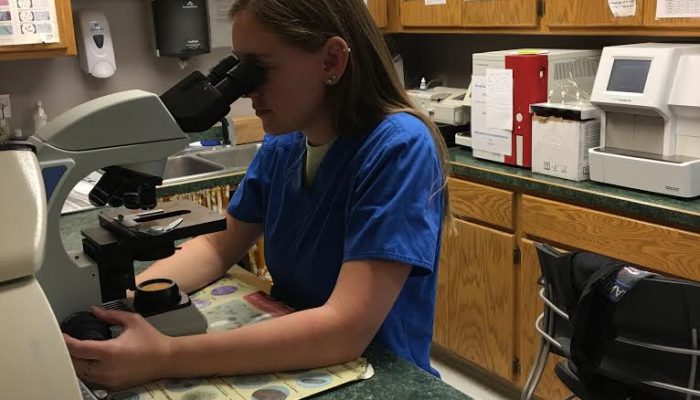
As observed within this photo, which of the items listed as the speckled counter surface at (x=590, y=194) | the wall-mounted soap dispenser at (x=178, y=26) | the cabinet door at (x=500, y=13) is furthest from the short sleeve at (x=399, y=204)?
the wall-mounted soap dispenser at (x=178, y=26)

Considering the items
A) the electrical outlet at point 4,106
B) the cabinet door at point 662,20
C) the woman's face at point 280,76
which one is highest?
the cabinet door at point 662,20

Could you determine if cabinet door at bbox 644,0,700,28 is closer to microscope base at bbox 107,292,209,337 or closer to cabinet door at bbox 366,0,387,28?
cabinet door at bbox 366,0,387,28

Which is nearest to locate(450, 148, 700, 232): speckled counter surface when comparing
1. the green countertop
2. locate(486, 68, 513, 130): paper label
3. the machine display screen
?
the green countertop

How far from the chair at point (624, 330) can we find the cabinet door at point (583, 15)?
99 centimetres

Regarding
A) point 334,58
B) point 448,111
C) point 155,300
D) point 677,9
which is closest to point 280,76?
point 334,58

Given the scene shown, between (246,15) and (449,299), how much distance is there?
1.96 m

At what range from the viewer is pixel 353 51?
117 cm

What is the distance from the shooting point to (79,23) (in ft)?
9.65

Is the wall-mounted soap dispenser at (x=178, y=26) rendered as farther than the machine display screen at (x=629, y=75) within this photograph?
Yes

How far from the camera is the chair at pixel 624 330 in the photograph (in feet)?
4.92

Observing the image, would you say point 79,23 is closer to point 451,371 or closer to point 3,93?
point 3,93

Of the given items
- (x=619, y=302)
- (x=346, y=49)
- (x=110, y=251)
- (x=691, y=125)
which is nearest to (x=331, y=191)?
(x=346, y=49)

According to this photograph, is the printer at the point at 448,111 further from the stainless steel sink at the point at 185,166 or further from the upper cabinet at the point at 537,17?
the stainless steel sink at the point at 185,166

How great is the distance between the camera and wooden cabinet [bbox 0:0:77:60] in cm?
256
